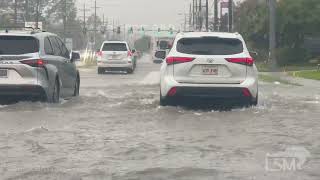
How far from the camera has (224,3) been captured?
84.9 m

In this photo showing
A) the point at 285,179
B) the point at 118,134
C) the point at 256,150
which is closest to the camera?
the point at 285,179

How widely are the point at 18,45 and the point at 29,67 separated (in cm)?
72

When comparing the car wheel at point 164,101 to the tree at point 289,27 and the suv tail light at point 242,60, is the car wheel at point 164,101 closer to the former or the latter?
the suv tail light at point 242,60

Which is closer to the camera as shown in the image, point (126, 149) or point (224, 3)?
point (126, 149)

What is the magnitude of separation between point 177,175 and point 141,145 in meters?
2.06

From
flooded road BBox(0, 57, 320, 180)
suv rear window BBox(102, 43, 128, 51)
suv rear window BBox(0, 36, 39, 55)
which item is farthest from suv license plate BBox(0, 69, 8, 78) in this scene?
suv rear window BBox(102, 43, 128, 51)

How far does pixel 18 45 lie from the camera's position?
47.9ft

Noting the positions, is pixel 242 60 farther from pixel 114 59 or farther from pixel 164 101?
pixel 114 59

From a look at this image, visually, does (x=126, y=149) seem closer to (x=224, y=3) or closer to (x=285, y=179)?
(x=285, y=179)

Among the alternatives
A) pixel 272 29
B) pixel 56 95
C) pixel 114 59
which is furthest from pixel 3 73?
pixel 272 29

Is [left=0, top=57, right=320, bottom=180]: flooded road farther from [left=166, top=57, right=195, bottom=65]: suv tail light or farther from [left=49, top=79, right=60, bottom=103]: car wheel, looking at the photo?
[left=166, top=57, right=195, bottom=65]: suv tail light

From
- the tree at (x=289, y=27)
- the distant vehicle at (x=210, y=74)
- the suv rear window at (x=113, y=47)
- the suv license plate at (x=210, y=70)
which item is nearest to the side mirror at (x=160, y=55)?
the distant vehicle at (x=210, y=74)

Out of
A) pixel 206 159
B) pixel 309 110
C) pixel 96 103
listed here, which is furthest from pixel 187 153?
pixel 96 103

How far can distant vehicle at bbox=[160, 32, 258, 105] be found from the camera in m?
13.5
